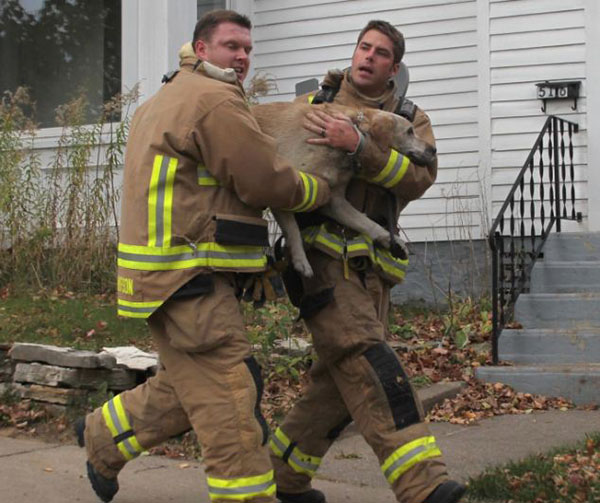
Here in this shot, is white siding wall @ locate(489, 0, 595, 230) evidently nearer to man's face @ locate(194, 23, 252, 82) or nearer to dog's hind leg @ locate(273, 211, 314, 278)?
dog's hind leg @ locate(273, 211, 314, 278)

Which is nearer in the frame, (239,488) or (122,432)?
(239,488)

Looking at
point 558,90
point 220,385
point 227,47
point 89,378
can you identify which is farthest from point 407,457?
point 558,90

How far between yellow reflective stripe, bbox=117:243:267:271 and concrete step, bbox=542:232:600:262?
536cm

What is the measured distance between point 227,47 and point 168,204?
0.67 meters

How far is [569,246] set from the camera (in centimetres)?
855

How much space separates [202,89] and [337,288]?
1001 millimetres

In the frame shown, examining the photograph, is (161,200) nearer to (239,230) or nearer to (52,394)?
(239,230)

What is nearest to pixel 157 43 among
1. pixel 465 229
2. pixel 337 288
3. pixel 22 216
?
pixel 22 216

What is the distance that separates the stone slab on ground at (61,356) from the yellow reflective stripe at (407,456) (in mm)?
2520

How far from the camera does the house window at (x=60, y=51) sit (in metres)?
11.2

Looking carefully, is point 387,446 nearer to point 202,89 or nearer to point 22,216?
point 202,89

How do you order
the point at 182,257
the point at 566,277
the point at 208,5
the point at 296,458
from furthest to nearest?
the point at 208,5
the point at 566,277
the point at 296,458
the point at 182,257

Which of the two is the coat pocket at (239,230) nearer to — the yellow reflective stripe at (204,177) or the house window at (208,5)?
the yellow reflective stripe at (204,177)

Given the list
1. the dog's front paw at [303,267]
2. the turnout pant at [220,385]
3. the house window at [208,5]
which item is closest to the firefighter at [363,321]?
the dog's front paw at [303,267]
